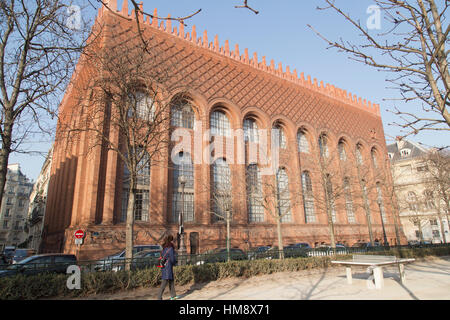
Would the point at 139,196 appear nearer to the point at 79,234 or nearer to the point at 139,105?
the point at 79,234

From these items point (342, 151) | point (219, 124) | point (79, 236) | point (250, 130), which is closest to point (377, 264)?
point (79, 236)

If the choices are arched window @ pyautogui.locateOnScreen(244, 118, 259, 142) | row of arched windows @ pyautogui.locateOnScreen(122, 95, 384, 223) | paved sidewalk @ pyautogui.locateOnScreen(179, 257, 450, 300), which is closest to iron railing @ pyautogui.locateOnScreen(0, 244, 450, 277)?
paved sidewalk @ pyautogui.locateOnScreen(179, 257, 450, 300)

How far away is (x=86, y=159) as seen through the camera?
710 inches

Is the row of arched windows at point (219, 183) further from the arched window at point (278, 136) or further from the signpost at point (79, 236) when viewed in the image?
the signpost at point (79, 236)

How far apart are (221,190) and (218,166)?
2.49 meters

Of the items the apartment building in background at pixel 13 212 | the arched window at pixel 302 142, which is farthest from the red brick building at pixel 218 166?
the apartment building in background at pixel 13 212

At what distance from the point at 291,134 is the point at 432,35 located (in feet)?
71.3

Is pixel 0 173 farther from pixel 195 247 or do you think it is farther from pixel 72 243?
pixel 195 247

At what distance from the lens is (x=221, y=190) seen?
20938 millimetres

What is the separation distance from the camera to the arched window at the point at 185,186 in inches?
794

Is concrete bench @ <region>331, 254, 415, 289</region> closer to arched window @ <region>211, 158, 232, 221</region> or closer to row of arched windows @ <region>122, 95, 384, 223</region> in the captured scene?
row of arched windows @ <region>122, 95, 384, 223</region>

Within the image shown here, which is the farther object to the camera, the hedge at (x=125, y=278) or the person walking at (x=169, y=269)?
the hedge at (x=125, y=278)

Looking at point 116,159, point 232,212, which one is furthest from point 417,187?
point 116,159

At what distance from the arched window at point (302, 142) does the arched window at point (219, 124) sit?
27.8 feet
